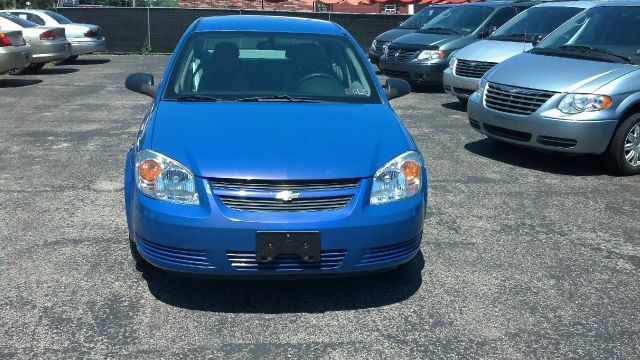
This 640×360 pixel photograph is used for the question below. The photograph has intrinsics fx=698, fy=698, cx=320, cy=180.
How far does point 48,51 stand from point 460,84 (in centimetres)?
1049

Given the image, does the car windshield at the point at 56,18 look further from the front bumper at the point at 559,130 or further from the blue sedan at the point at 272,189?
the blue sedan at the point at 272,189

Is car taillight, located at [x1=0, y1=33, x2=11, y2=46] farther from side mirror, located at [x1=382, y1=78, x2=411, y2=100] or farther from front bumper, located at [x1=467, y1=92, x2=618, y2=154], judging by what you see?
side mirror, located at [x1=382, y1=78, x2=411, y2=100]

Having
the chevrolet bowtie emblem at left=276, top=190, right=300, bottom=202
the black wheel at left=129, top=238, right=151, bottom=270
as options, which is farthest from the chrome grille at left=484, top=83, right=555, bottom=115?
the black wheel at left=129, top=238, right=151, bottom=270

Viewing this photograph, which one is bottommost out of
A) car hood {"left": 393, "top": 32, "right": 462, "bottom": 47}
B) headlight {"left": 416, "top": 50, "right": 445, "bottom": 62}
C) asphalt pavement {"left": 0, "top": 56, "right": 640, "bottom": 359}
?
asphalt pavement {"left": 0, "top": 56, "right": 640, "bottom": 359}

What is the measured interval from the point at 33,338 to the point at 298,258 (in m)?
1.39

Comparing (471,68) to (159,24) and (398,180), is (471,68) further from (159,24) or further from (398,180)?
(159,24)

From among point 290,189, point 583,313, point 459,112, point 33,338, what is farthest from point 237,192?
point 459,112

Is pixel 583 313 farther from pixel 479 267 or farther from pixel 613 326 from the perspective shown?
pixel 479 267

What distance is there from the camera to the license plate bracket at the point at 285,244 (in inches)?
140

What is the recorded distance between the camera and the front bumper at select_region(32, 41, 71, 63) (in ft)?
53.9

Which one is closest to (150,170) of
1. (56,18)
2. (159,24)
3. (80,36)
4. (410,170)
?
(410,170)

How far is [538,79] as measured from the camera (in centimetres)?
732

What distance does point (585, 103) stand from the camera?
23.0ft

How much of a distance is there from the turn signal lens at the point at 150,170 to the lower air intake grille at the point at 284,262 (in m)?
0.61
